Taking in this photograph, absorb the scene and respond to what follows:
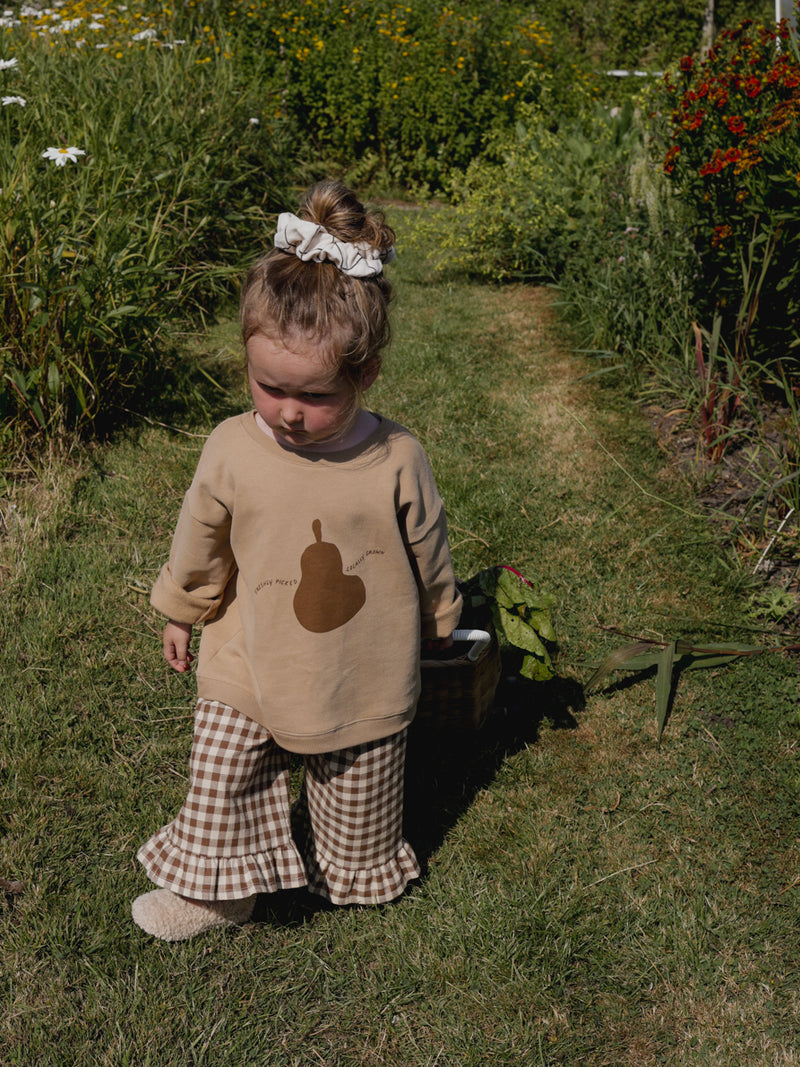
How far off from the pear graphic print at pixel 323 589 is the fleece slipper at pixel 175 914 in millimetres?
757

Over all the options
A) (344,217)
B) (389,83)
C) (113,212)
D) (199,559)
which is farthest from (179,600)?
(389,83)

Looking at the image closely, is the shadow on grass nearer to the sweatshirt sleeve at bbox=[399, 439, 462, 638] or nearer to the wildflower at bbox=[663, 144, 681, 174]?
the sweatshirt sleeve at bbox=[399, 439, 462, 638]

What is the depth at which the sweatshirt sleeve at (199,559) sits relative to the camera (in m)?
2.07

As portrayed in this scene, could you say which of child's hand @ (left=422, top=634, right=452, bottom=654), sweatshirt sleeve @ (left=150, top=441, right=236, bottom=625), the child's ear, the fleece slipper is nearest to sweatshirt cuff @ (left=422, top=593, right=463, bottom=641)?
→ child's hand @ (left=422, top=634, right=452, bottom=654)

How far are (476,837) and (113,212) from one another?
3389 mm

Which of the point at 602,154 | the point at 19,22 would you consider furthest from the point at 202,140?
the point at 19,22

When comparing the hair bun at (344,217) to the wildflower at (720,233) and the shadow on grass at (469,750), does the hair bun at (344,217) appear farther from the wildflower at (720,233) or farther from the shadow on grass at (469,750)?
the wildflower at (720,233)

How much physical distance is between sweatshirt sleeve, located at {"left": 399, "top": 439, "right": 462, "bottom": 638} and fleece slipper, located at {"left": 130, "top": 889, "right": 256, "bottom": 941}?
0.81 meters

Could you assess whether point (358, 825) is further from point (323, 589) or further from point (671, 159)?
point (671, 159)

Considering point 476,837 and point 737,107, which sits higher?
point 737,107

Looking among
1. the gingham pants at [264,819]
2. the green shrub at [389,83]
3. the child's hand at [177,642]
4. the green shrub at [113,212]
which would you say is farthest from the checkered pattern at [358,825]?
the green shrub at [389,83]

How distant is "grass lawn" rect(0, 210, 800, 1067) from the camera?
2268 millimetres

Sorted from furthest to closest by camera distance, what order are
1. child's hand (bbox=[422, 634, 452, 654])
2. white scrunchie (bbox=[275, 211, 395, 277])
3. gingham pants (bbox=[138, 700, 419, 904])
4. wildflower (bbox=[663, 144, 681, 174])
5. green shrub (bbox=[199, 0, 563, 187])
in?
green shrub (bbox=[199, 0, 563, 187]) → wildflower (bbox=[663, 144, 681, 174]) → child's hand (bbox=[422, 634, 452, 654]) → gingham pants (bbox=[138, 700, 419, 904]) → white scrunchie (bbox=[275, 211, 395, 277])

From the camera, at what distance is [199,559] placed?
2.15 metres
